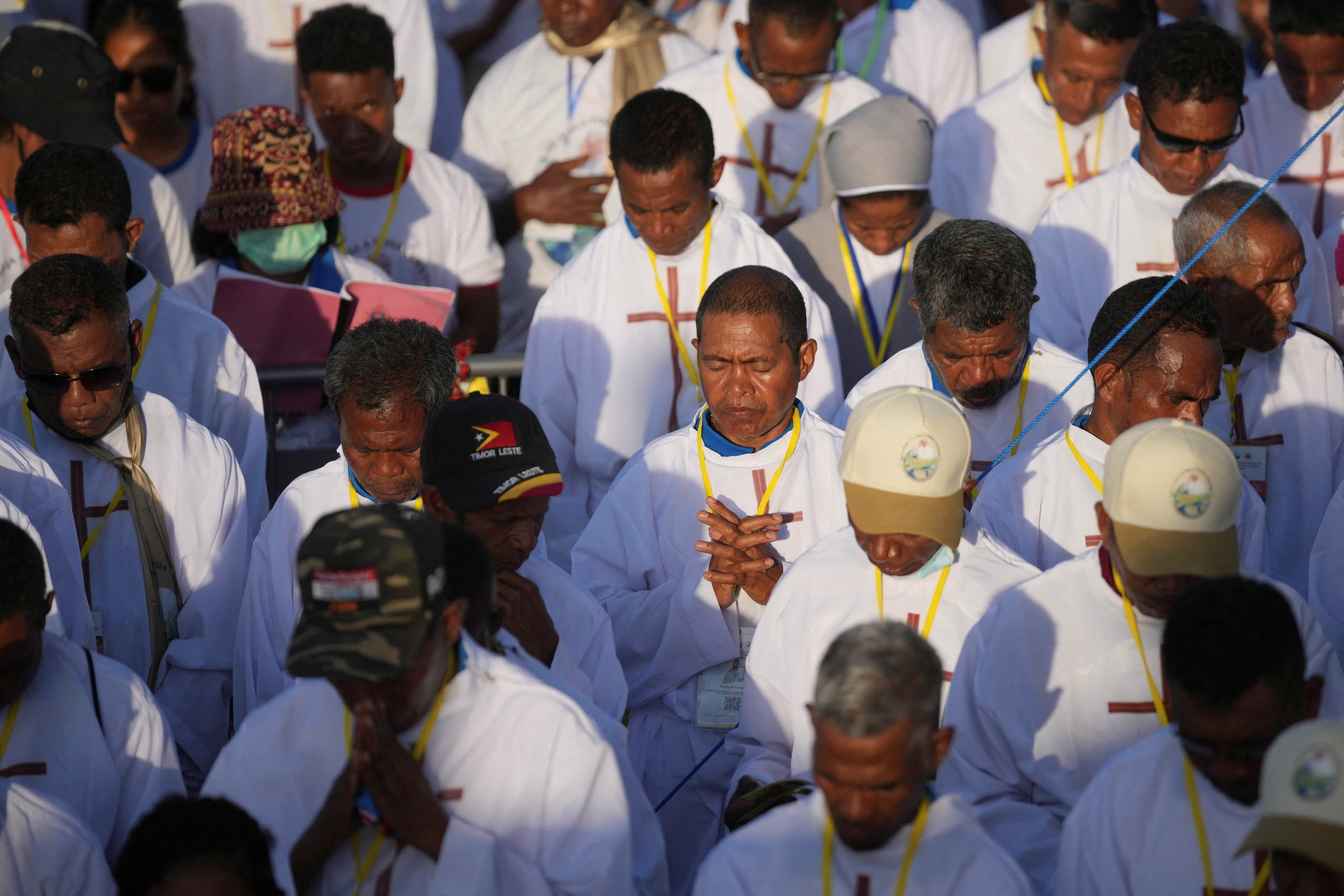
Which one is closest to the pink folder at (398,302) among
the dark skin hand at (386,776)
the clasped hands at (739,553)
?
the clasped hands at (739,553)

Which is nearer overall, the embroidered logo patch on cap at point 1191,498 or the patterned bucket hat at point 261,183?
the embroidered logo patch on cap at point 1191,498

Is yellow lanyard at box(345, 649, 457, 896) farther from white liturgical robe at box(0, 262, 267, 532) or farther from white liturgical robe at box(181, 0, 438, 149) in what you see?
white liturgical robe at box(181, 0, 438, 149)

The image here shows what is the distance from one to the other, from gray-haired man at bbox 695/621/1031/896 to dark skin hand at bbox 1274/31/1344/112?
5485 mm

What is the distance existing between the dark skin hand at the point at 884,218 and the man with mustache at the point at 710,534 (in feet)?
5.05

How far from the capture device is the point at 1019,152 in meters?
8.12

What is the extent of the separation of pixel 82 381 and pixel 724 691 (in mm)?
2487

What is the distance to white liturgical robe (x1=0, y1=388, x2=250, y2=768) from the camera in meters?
5.54

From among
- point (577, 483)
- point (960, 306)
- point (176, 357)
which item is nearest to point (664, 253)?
point (577, 483)

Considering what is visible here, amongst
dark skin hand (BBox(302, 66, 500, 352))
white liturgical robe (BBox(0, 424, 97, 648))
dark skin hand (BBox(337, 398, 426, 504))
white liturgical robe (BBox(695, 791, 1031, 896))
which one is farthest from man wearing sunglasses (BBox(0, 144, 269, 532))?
white liturgical robe (BBox(695, 791, 1031, 896))

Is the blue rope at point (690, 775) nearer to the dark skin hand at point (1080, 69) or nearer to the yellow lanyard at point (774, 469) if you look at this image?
the yellow lanyard at point (774, 469)

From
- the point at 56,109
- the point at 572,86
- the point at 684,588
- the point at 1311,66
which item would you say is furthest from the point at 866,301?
the point at 56,109

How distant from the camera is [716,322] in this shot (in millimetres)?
5410

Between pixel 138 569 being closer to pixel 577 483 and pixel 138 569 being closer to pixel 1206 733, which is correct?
pixel 577 483

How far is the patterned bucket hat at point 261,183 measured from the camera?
6879 mm
